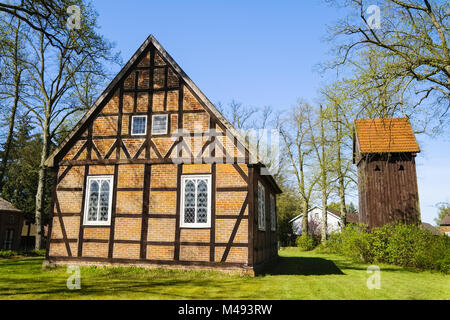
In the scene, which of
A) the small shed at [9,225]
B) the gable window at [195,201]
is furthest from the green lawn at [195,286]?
the small shed at [9,225]

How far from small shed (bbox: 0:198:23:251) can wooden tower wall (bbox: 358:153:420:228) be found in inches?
1226

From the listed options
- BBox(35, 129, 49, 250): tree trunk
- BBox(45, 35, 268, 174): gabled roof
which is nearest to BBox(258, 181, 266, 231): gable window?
BBox(45, 35, 268, 174): gabled roof

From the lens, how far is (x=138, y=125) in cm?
1290

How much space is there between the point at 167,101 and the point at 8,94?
13.7 meters

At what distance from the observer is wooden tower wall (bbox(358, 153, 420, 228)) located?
17828mm

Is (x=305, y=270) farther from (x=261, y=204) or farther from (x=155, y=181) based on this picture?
(x=155, y=181)

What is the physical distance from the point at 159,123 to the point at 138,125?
2.95 feet

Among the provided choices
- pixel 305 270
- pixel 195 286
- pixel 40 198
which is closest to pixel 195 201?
pixel 195 286

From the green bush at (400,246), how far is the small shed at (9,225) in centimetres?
3033

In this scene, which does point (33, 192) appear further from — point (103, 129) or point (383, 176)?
point (383, 176)

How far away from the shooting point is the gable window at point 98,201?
12.4 m

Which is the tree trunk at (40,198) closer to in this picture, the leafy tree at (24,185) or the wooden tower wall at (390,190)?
the leafy tree at (24,185)

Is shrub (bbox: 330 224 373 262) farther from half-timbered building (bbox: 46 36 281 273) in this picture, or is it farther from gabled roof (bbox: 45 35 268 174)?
gabled roof (bbox: 45 35 268 174)

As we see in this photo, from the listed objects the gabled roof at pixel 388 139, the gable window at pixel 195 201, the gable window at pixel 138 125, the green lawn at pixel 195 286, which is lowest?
the green lawn at pixel 195 286
